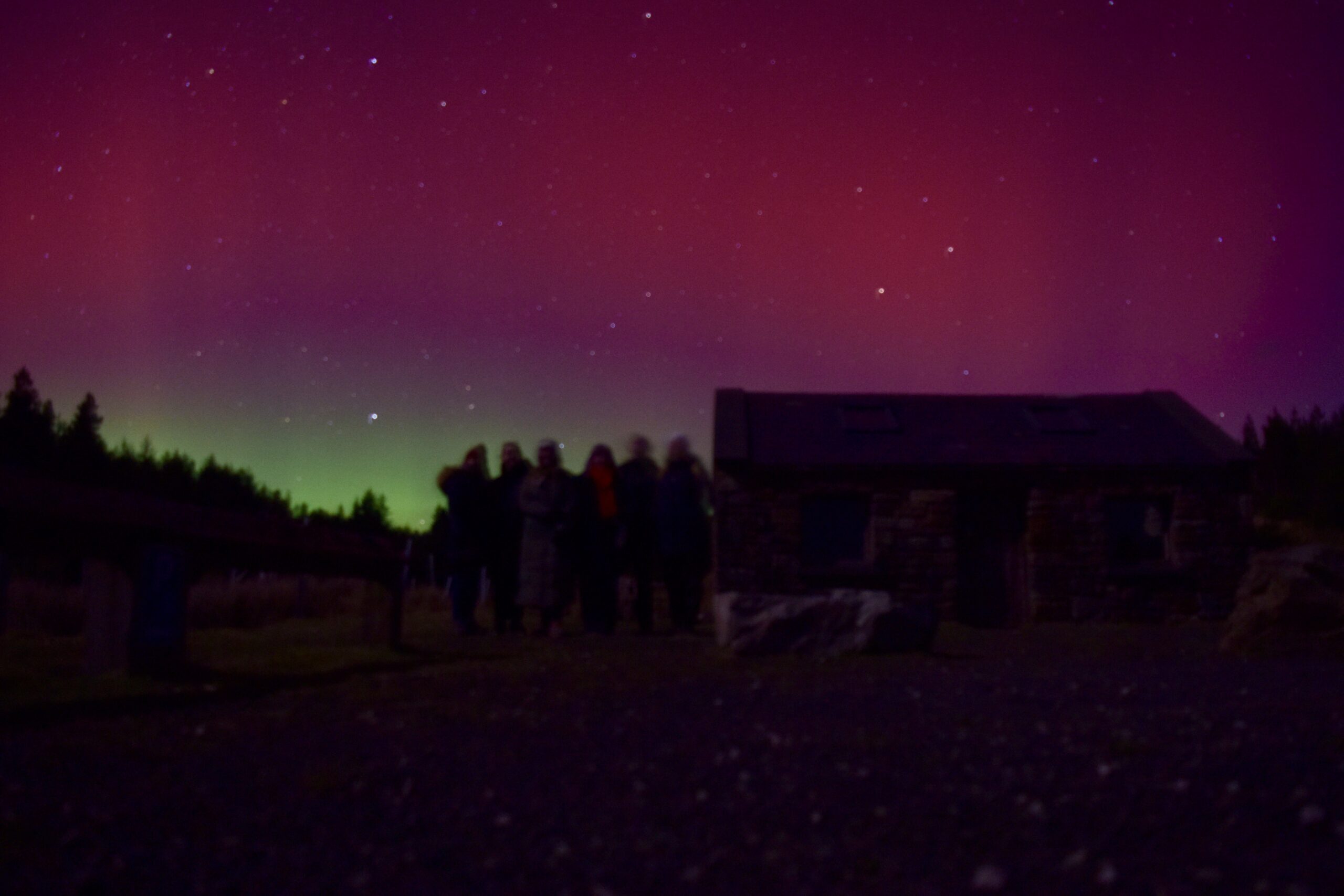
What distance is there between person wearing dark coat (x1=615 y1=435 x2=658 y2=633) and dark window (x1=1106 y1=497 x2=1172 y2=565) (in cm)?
911

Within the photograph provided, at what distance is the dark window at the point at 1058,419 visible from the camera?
1797cm


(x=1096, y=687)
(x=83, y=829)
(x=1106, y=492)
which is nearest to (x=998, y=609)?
(x=1106, y=492)

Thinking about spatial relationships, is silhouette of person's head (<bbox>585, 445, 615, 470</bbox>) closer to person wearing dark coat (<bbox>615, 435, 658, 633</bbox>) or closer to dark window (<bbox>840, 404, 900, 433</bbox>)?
person wearing dark coat (<bbox>615, 435, 658, 633</bbox>)

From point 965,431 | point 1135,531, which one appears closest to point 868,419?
point 965,431

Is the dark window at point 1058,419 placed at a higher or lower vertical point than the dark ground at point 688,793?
higher

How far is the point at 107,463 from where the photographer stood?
49250 mm

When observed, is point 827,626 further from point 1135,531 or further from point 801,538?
point 1135,531

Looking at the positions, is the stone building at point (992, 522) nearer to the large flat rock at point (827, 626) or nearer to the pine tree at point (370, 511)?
the large flat rock at point (827, 626)

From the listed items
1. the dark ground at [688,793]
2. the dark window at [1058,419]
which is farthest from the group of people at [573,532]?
the dark window at [1058,419]

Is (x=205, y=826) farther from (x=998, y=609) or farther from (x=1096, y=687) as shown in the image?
(x=998, y=609)

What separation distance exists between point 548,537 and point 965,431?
1010 cm

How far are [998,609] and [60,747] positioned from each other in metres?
15.0

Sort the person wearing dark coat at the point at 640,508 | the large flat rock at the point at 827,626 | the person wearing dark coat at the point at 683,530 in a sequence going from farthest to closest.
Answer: the person wearing dark coat at the point at 640,508 < the person wearing dark coat at the point at 683,530 < the large flat rock at the point at 827,626

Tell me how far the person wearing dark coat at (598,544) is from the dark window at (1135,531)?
32.5 ft
